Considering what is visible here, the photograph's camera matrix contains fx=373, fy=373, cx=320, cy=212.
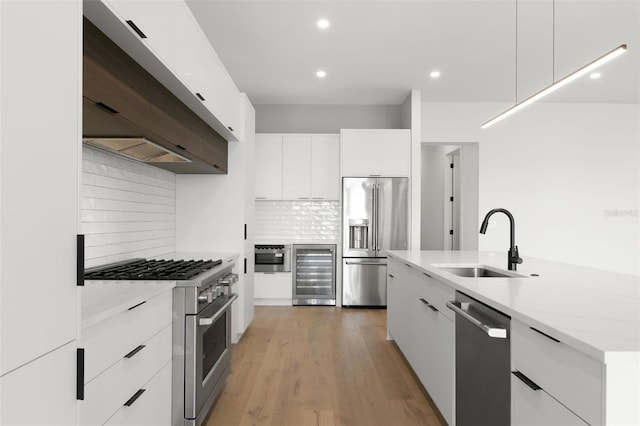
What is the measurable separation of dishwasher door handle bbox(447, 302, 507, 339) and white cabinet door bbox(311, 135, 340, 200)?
3.61m

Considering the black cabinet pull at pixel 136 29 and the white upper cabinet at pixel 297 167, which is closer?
the black cabinet pull at pixel 136 29

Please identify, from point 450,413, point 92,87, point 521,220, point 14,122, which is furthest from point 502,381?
point 521,220

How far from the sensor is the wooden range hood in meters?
1.45

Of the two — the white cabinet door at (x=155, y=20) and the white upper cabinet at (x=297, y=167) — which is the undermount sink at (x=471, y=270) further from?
the white upper cabinet at (x=297, y=167)

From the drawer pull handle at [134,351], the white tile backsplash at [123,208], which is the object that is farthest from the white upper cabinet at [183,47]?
the drawer pull handle at [134,351]

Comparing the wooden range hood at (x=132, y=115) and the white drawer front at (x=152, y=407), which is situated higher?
the wooden range hood at (x=132, y=115)

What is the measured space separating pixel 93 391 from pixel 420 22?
358 centimetres

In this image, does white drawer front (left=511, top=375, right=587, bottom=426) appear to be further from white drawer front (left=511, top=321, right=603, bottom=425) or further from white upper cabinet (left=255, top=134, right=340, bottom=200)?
white upper cabinet (left=255, top=134, right=340, bottom=200)

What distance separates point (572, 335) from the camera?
39.2 inches

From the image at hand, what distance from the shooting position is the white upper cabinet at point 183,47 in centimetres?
158

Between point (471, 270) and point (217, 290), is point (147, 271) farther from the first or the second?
point (471, 270)

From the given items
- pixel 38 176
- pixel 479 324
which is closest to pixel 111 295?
pixel 38 176

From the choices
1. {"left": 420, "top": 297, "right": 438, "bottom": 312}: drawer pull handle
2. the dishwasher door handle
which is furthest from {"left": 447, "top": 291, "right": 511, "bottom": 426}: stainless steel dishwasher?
{"left": 420, "top": 297, "right": 438, "bottom": 312}: drawer pull handle

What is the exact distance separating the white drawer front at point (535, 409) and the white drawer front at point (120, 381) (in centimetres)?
136
